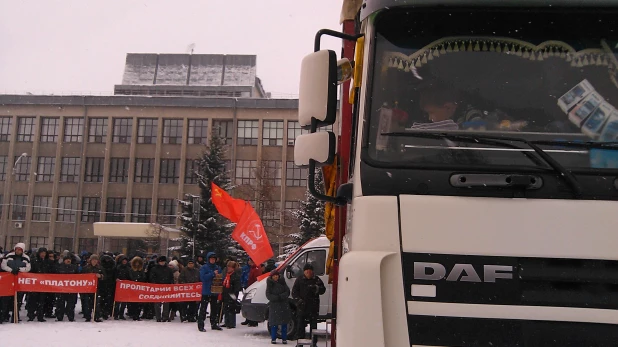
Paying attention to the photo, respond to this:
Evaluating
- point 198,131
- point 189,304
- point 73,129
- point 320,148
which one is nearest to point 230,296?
point 189,304

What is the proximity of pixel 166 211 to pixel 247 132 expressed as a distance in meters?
10.6

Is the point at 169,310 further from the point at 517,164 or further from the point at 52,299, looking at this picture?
the point at 517,164

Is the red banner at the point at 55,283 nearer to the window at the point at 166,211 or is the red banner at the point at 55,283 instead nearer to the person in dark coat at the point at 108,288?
the person in dark coat at the point at 108,288

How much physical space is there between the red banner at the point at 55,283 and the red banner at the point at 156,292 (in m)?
0.77

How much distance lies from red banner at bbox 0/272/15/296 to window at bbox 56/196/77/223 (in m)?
49.2

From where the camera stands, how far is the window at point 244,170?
61.5m

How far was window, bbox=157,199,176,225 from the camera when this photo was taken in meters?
61.0

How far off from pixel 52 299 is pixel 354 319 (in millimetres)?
15618

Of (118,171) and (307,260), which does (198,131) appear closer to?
(118,171)

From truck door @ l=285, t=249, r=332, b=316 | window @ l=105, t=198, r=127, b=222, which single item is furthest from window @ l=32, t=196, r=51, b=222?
truck door @ l=285, t=249, r=332, b=316

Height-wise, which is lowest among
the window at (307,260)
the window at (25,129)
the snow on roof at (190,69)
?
the window at (307,260)

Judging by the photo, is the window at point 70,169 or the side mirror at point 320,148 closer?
the side mirror at point 320,148

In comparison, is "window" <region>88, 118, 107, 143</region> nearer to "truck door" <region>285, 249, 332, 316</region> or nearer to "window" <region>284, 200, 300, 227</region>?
"window" <region>284, 200, 300, 227</region>

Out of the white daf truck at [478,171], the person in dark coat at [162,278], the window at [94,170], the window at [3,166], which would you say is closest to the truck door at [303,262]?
the person in dark coat at [162,278]
